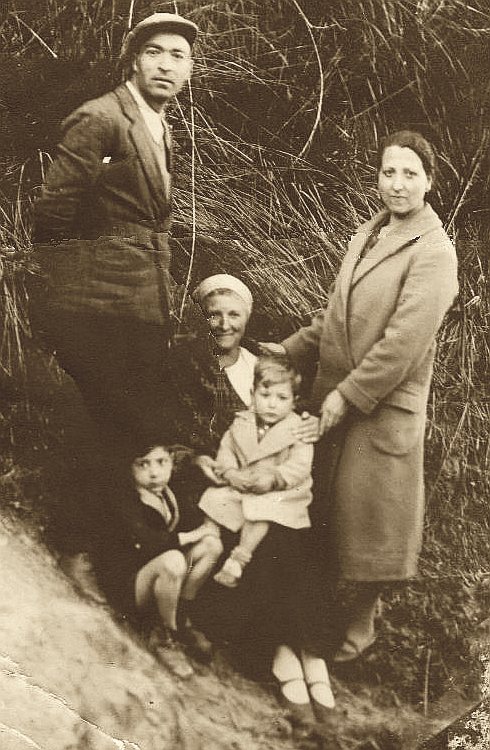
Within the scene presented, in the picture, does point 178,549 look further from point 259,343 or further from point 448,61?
point 448,61

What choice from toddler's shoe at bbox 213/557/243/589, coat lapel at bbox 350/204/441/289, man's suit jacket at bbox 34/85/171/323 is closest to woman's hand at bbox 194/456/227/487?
toddler's shoe at bbox 213/557/243/589

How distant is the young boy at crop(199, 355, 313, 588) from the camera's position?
8.73 feet

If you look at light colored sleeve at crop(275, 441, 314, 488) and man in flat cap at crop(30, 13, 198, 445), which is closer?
man in flat cap at crop(30, 13, 198, 445)

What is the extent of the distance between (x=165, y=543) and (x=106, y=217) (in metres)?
1.01

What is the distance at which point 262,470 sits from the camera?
267 centimetres

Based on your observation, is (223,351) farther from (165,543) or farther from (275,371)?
(165,543)

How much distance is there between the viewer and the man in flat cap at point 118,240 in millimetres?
2572

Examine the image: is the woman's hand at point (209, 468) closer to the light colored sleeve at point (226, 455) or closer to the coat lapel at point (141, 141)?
the light colored sleeve at point (226, 455)

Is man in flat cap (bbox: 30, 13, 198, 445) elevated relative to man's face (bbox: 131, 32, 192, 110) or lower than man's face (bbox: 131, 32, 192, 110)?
lower

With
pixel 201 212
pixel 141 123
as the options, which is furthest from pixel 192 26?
pixel 201 212

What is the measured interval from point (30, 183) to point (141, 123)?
388 mm

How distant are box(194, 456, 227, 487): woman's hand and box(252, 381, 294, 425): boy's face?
209mm

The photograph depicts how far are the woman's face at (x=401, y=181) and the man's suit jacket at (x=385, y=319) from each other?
4 centimetres

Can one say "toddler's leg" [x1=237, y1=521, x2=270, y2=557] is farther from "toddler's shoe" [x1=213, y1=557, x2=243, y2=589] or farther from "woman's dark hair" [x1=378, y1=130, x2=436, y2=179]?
"woman's dark hair" [x1=378, y1=130, x2=436, y2=179]
